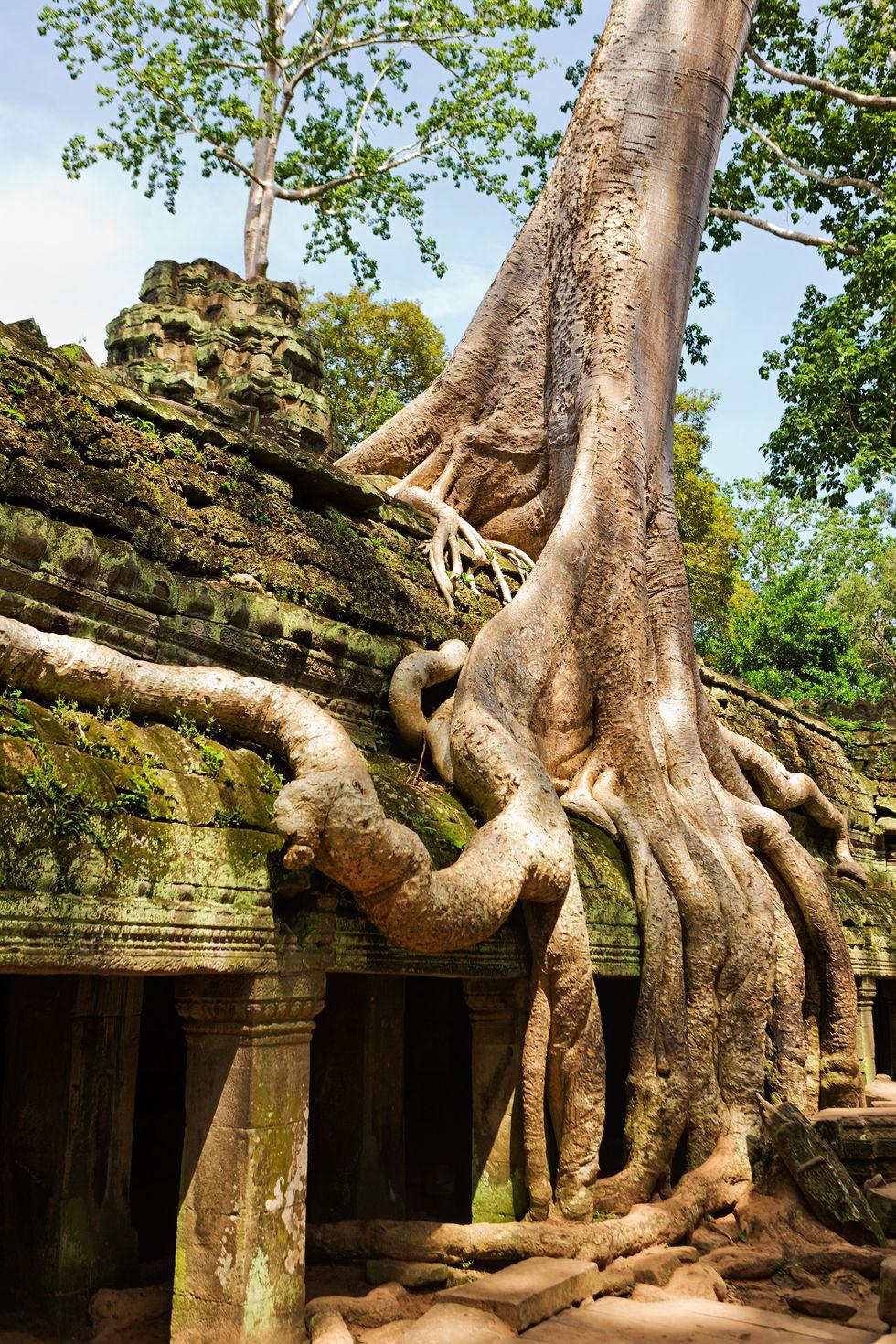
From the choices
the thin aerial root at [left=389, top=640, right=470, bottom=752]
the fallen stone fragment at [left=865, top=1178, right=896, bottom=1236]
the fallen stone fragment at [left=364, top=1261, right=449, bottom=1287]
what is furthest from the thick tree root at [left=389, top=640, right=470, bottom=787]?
the fallen stone fragment at [left=865, top=1178, right=896, bottom=1236]

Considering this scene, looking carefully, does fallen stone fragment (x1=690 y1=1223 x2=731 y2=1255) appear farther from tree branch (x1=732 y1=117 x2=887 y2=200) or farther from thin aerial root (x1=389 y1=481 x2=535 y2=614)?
tree branch (x1=732 y1=117 x2=887 y2=200)

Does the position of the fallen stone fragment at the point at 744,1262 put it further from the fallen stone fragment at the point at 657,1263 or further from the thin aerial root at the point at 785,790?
the thin aerial root at the point at 785,790

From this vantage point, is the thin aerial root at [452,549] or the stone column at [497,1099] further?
the thin aerial root at [452,549]

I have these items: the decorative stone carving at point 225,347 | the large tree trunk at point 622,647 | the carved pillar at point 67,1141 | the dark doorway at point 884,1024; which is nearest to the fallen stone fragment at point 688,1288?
the large tree trunk at point 622,647

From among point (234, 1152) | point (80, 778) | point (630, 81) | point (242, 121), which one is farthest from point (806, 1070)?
point (242, 121)

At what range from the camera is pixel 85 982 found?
4352 mm

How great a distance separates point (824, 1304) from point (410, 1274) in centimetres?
148

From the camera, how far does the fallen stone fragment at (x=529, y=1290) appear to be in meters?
3.63

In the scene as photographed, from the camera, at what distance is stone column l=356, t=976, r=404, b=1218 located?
5328mm

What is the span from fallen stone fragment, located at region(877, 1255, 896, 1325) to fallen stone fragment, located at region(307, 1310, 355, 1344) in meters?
1.78

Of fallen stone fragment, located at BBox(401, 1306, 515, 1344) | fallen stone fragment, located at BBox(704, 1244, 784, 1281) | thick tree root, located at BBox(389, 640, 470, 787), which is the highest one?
thick tree root, located at BBox(389, 640, 470, 787)

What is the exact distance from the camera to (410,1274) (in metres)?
Answer: 4.07

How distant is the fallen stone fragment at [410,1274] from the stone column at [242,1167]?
0.75 metres

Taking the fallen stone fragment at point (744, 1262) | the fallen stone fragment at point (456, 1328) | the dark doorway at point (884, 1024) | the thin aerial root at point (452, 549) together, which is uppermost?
the thin aerial root at point (452, 549)
